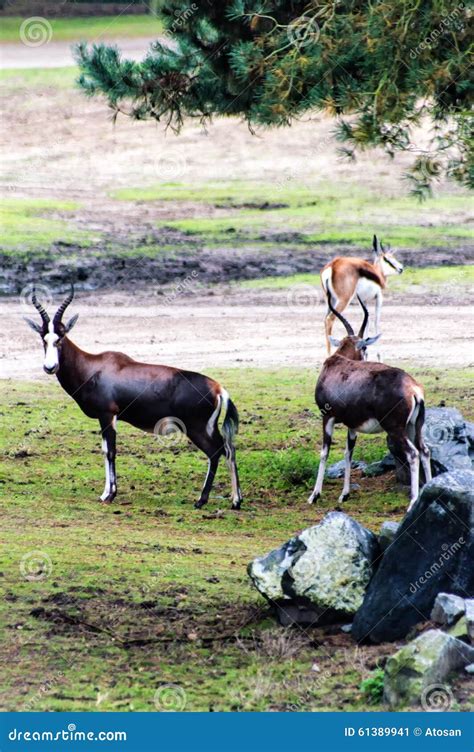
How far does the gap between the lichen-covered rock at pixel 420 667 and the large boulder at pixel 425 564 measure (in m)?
0.69

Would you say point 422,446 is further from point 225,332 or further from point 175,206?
point 175,206

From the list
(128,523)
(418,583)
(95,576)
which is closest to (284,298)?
(128,523)

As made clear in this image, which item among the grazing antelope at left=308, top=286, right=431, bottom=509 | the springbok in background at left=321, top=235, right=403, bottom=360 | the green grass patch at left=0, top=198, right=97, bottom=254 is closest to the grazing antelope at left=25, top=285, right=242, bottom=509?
the grazing antelope at left=308, top=286, right=431, bottom=509

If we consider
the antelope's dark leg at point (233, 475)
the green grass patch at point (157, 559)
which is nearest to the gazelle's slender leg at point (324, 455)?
the green grass patch at point (157, 559)

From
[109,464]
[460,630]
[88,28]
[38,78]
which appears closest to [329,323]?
[109,464]

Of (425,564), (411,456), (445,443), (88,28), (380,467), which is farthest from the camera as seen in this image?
(88,28)

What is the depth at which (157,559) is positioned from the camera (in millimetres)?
10383

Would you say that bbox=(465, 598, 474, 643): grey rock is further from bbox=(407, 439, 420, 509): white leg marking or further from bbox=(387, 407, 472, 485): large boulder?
bbox=(387, 407, 472, 485): large boulder

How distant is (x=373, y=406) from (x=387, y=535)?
311 centimetres

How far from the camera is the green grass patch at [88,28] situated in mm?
30703

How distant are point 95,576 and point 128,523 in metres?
1.76

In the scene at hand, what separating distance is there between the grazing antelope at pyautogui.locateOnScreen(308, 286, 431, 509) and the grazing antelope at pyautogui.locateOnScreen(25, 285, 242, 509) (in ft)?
2.68

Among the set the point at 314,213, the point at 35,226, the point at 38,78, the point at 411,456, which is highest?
the point at 38,78

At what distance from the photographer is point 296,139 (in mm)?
30562
